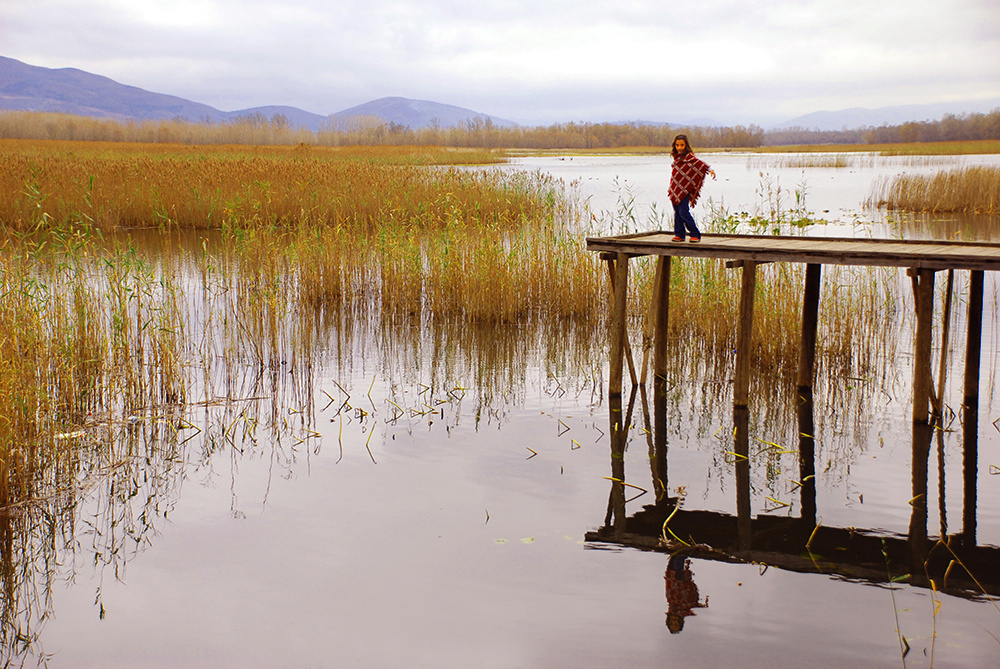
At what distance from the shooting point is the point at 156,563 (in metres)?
4.46

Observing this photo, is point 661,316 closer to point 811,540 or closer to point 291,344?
point 811,540

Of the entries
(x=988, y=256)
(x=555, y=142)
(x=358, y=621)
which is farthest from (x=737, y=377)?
(x=555, y=142)

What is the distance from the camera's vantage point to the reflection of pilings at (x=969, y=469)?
479cm

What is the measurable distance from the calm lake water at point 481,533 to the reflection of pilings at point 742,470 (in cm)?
7

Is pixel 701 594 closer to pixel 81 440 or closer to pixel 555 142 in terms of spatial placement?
pixel 81 440

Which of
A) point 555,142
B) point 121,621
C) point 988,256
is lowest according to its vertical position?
point 121,621

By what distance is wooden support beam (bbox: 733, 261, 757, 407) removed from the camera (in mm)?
6699

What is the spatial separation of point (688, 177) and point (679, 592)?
148 inches

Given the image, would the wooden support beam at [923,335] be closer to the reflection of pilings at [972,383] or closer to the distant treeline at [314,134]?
the reflection of pilings at [972,383]

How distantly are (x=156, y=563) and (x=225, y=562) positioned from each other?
36 centimetres

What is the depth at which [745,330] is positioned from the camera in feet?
22.1

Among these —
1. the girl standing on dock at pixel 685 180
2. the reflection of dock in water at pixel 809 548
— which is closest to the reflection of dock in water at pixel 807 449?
the reflection of dock in water at pixel 809 548

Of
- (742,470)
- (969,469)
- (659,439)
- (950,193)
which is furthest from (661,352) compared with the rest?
(950,193)

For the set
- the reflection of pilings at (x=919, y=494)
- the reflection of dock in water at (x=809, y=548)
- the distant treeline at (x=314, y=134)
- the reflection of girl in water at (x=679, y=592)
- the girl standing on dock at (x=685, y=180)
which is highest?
the distant treeline at (x=314, y=134)
